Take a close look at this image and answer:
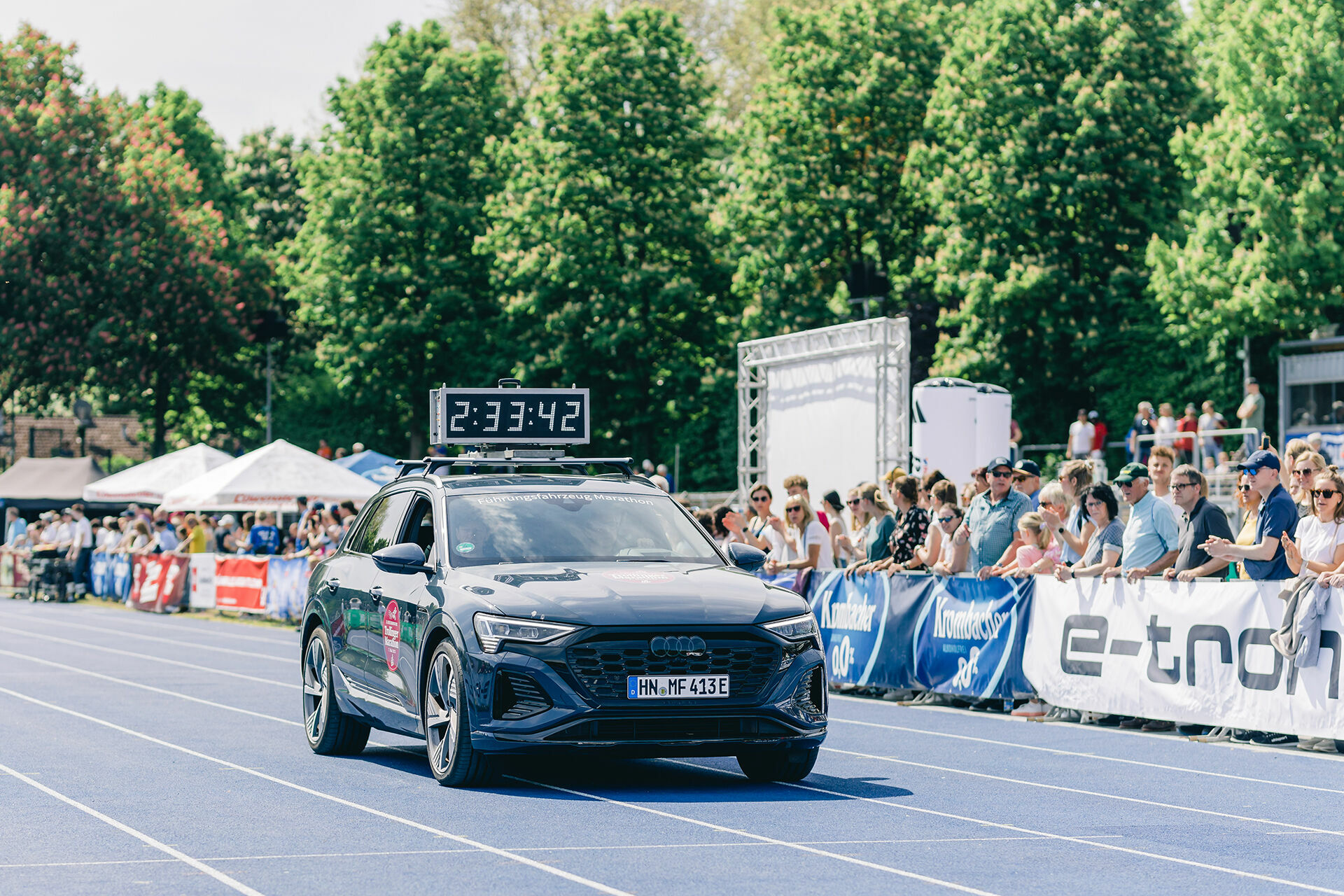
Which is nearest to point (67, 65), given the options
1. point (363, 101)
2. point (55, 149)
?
point (55, 149)

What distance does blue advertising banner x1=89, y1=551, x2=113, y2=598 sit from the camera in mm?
42688

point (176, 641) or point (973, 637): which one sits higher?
point (973, 637)

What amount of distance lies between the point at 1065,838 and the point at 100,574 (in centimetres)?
3676

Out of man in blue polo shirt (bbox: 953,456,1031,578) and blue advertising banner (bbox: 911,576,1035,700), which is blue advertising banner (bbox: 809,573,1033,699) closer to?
blue advertising banner (bbox: 911,576,1035,700)

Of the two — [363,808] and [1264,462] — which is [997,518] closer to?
[1264,462]

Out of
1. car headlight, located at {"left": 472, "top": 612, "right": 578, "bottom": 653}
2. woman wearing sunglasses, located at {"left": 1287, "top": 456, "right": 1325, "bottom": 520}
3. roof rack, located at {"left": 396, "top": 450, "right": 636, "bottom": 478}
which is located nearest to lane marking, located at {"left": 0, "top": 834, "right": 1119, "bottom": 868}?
car headlight, located at {"left": 472, "top": 612, "right": 578, "bottom": 653}

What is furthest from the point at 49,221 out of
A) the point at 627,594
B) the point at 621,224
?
the point at 627,594

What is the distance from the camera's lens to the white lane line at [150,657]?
2006 cm

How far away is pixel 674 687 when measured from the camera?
1063 centimetres

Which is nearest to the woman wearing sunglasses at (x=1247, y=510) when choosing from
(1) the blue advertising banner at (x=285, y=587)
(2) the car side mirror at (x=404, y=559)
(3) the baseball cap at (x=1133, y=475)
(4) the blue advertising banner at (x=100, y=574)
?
(3) the baseball cap at (x=1133, y=475)

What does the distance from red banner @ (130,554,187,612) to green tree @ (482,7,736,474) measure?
18.3 metres

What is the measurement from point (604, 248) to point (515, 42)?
1171 cm

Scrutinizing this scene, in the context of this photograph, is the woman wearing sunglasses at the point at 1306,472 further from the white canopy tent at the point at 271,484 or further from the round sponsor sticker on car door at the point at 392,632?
the white canopy tent at the point at 271,484

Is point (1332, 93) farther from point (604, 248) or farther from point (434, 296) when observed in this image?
point (434, 296)
